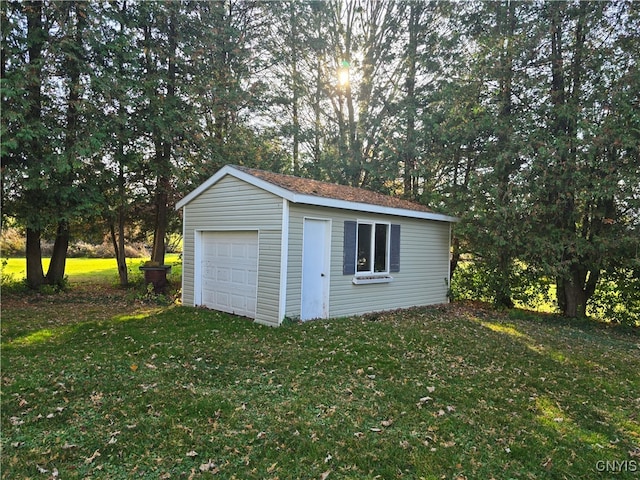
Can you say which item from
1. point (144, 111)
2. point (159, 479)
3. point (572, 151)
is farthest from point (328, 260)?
point (144, 111)

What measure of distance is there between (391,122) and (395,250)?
24.8 feet

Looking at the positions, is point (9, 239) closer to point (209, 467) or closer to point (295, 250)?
point (295, 250)

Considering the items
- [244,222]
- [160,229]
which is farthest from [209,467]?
[160,229]

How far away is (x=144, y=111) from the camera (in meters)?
12.1

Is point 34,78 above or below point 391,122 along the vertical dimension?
below

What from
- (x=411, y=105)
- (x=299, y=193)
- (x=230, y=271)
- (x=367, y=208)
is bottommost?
(x=230, y=271)

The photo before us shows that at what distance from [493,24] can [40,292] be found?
15.6 metres

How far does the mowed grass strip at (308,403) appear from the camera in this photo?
3156mm

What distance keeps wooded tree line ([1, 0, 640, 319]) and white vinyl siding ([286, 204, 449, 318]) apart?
1064mm

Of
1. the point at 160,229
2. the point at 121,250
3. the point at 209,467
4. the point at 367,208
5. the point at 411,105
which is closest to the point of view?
the point at 209,467

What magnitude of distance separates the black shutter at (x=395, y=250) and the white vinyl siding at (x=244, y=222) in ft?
10.9

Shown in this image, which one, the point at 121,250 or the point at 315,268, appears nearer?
the point at 315,268

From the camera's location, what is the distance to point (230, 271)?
895 cm

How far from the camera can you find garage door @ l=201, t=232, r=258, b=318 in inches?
332
